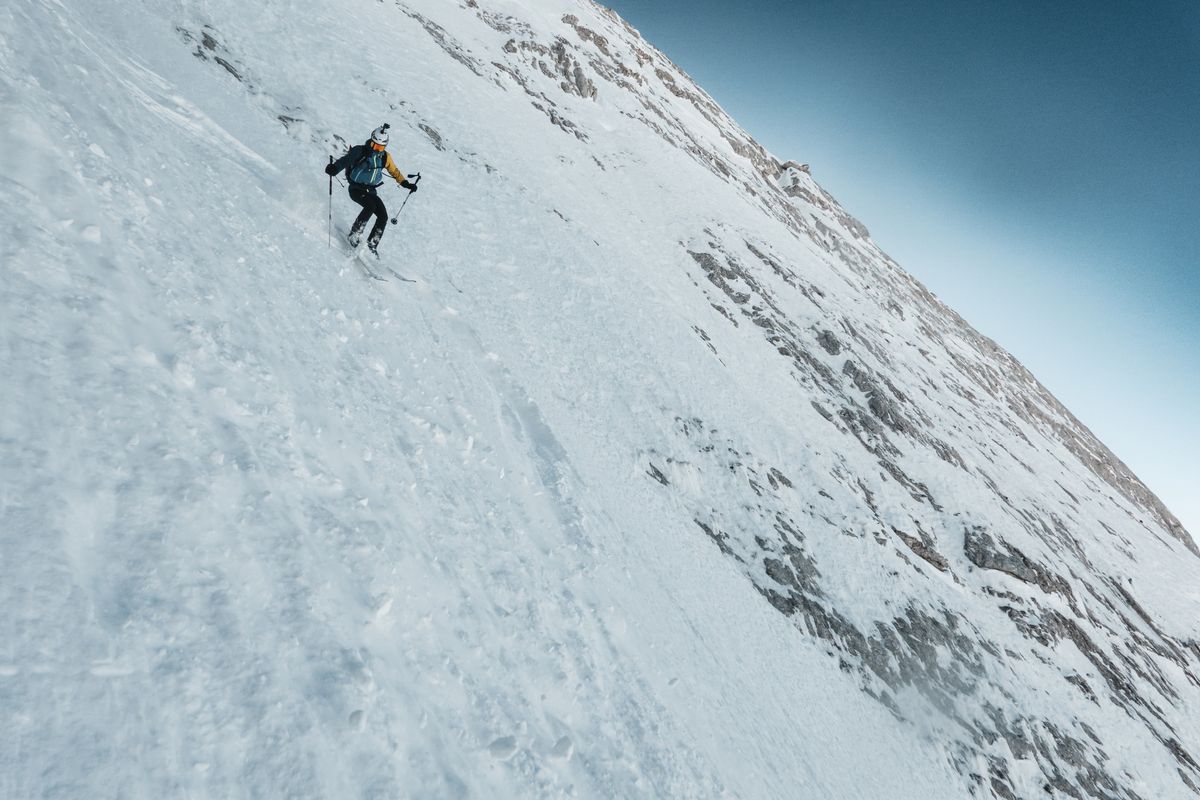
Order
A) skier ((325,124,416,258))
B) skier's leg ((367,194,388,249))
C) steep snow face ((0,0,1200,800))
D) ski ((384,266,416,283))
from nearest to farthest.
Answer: steep snow face ((0,0,1200,800)), skier ((325,124,416,258)), skier's leg ((367,194,388,249)), ski ((384,266,416,283))

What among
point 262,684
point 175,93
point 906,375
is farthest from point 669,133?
point 262,684

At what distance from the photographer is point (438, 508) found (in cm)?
662

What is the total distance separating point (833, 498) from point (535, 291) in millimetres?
10567

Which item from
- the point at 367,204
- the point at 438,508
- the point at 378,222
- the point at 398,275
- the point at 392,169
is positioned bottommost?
the point at 438,508

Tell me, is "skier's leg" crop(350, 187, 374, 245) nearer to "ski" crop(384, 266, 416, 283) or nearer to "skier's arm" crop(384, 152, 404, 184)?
"skier's arm" crop(384, 152, 404, 184)

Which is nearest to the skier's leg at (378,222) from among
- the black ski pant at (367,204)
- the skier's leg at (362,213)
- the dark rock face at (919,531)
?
the black ski pant at (367,204)

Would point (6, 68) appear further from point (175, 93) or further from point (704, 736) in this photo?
point (704, 736)

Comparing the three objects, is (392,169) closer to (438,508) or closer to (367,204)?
(367,204)

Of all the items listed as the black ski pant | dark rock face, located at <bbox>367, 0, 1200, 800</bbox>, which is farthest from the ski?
dark rock face, located at <bbox>367, 0, 1200, 800</bbox>

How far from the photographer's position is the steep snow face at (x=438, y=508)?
377cm

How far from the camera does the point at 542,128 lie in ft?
104

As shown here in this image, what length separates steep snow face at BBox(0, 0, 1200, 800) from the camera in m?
3.77

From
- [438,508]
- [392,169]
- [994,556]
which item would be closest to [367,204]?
[392,169]

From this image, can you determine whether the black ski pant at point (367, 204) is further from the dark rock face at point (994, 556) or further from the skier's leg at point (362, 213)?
the dark rock face at point (994, 556)
